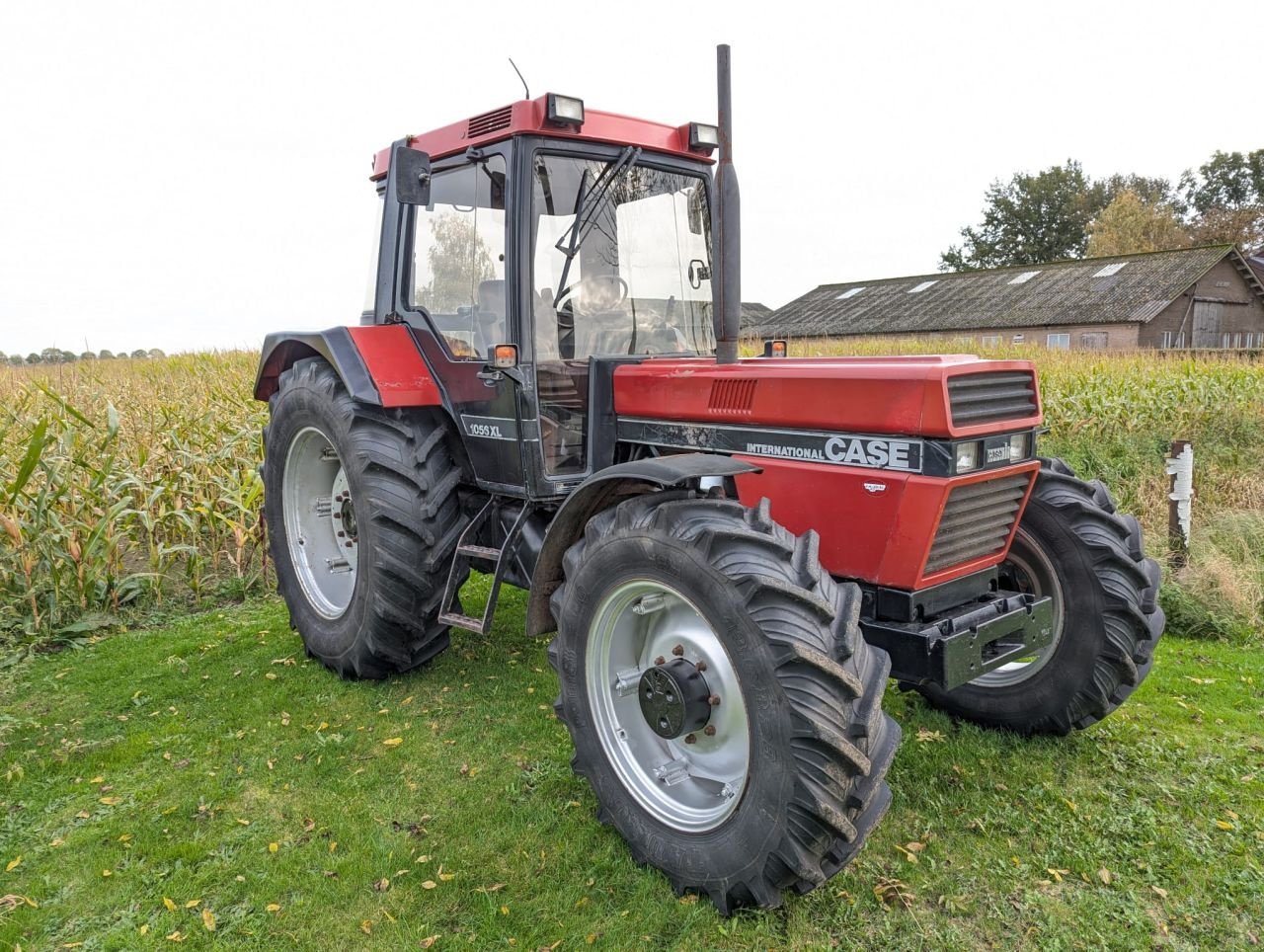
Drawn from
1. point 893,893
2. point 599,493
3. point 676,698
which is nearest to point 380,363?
point 599,493

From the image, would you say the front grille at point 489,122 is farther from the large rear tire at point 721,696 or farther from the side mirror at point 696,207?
the large rear tire at point 721,696

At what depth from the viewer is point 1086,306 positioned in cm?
2355

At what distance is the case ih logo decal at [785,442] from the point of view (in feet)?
8.76

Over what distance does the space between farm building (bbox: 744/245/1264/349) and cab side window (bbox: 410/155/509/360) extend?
59.5 ft

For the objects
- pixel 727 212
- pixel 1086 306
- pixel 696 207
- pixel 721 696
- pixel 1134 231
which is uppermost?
pixel 1134 231

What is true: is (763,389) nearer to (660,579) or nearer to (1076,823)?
(660,579)

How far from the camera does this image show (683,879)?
2.61m

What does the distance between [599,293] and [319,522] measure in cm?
220

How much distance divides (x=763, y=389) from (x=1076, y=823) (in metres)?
1.86

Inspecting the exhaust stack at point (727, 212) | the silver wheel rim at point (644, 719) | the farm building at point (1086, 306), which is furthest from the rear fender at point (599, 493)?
the farm building at point (1086, 306)

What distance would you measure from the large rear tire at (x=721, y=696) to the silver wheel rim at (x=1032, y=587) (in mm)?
1325

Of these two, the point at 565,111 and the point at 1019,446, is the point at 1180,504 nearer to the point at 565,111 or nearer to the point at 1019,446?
the point at 1019,446

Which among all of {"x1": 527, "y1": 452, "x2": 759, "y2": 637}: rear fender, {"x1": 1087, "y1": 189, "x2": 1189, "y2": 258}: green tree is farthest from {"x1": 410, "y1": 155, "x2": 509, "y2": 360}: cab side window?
{"x1": 1087, "y1": 189, "x2": 1189, "y2": 258}: green tree

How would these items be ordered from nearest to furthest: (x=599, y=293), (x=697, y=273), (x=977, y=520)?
(x=977, y=520) → (x=599, y=293) → (x=697, y=273)
